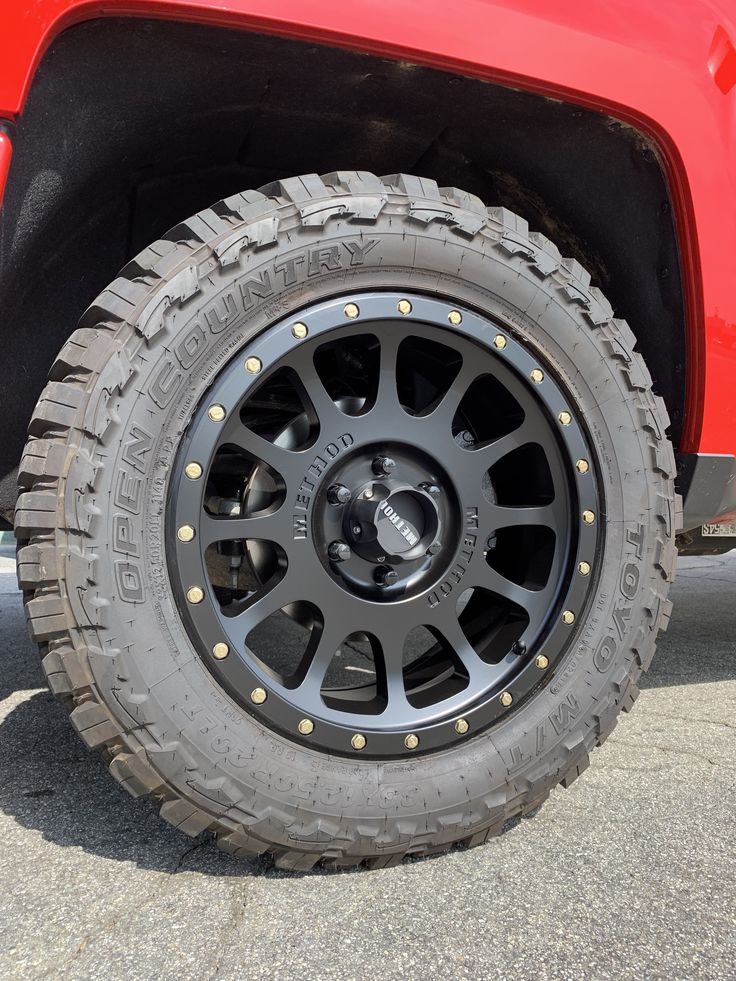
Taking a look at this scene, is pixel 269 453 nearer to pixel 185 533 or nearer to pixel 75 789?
pixel 185 533

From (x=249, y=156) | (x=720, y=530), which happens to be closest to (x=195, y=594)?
(x=249, y=156)

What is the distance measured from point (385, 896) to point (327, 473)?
0.62 metres

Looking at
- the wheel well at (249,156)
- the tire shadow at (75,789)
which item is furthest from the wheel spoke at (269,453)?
the tire shadow at (75,789)

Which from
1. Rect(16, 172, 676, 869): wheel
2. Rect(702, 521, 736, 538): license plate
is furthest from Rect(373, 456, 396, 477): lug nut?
Rect(702, 521, 736, 538): license plate

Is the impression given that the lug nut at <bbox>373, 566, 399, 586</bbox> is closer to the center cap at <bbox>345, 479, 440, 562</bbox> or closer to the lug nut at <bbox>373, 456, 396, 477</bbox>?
the center cap at <bbox>345, 479, 440, 562</bbox>

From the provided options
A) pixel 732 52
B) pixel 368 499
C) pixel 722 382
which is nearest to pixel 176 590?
pixel 368 499

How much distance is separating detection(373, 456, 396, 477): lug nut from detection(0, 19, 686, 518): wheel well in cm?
62

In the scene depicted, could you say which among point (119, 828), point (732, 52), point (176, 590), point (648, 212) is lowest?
point (119, 828)

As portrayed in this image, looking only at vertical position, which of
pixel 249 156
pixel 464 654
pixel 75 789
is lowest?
pixel 75 789

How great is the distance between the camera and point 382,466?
121 cm

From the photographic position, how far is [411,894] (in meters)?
1.02

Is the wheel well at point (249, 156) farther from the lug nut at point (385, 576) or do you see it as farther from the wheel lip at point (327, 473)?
the lug nut at point (385, 576)

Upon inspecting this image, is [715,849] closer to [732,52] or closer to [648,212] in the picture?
[648,212]

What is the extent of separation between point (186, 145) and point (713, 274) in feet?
3.36
